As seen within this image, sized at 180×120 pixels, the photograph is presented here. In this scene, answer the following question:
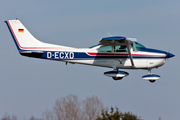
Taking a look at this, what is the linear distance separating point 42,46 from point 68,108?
17569 millimetres

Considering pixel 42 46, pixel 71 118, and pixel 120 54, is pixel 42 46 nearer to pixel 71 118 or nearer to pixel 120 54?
pixel 120 54

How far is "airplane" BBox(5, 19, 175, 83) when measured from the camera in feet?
76.2

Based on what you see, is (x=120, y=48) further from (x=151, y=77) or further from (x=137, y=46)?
(x=151, y=77)

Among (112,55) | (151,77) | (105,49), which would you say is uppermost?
(105,49)

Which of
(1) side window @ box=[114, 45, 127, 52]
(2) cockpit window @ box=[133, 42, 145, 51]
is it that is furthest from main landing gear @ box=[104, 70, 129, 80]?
(2) cockpit window @ box=[133, 42, 145, 51]

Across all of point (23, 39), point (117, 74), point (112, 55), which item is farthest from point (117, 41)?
point (23, 39)

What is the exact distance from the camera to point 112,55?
23406 millimetres

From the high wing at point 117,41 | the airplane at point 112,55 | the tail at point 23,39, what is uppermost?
the tail at point 23,39

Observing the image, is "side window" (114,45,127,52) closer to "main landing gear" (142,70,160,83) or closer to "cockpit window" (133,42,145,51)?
"cockpit window" (133,42,145,51)

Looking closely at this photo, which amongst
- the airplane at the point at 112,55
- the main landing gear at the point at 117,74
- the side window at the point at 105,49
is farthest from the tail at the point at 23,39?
the main landing gear at the point at 117,74

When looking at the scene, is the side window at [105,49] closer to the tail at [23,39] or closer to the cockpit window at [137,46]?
the cockpit window at [137,46]

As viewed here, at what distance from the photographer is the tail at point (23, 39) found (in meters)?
24.6

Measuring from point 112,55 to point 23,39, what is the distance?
5775mm

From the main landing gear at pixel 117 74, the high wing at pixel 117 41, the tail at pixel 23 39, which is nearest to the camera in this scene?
the high wing at pixel 117 41
